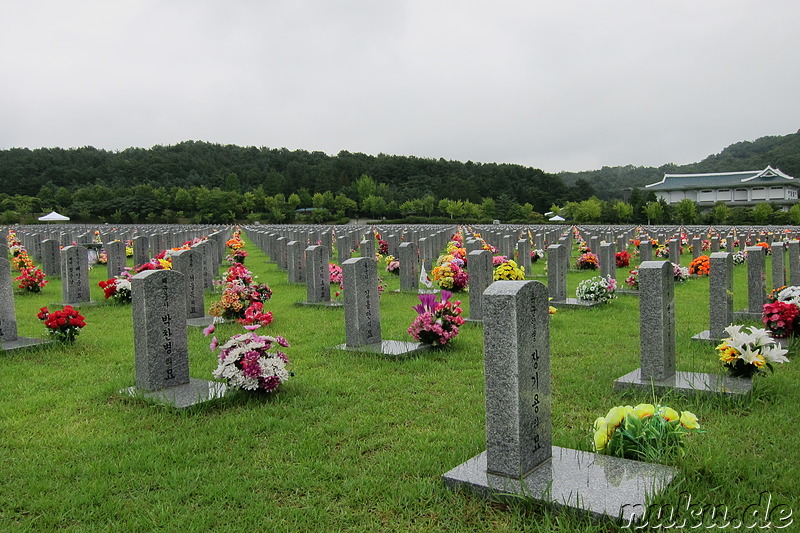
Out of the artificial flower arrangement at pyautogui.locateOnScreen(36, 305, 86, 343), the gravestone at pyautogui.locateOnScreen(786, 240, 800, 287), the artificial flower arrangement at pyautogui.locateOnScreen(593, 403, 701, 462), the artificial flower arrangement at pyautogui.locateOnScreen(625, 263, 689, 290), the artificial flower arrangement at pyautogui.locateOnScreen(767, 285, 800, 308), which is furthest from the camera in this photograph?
the artificial flower arrangement at pyautogui.locateOnScreen(625, 263, 689, 290)

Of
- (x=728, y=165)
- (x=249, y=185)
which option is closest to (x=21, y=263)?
(x=249, y=185)

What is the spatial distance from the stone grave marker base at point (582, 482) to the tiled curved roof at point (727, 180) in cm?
7603

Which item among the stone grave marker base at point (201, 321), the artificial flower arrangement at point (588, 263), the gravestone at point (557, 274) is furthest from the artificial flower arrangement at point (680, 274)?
the stone grave marker base at point (201, 321)

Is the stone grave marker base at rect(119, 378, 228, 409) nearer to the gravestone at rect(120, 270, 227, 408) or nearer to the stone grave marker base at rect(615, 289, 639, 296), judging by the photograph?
the gravestone at rect(120, 270, 227, 408)

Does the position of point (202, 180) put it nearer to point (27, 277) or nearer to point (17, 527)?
point (27, 277)

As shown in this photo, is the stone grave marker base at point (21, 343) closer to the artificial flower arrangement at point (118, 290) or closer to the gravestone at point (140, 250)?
the artificial flower arrangement at point (118, 290)

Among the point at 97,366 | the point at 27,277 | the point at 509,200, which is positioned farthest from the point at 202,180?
the point at 97,366

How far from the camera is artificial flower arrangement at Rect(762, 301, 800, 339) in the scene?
7.28 metres

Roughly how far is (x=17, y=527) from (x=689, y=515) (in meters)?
3.61

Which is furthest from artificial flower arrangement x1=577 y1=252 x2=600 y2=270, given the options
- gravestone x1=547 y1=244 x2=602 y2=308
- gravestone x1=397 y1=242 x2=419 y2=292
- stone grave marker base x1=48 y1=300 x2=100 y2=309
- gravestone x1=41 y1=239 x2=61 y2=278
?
gravestone x1=41 y1=239 x2=61 y2=278

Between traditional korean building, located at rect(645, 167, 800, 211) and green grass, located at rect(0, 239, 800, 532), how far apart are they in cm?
7255

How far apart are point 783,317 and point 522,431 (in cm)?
515

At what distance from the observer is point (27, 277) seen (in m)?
14.0

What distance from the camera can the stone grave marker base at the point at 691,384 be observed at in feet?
17.8
